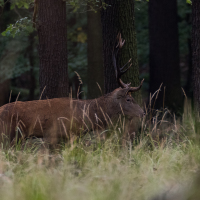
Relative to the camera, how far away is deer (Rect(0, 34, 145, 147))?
8.31 m

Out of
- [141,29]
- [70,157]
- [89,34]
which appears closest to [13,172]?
[70,157]

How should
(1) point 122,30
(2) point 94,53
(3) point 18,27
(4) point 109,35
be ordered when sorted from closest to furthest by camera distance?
1. (1) point 122,30
2. (4) point 109,35
3. (3) point 18,27
4. (2) point 94,53

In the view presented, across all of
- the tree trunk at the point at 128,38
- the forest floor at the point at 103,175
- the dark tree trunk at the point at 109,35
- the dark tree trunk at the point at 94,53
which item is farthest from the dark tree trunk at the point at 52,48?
the dark tree trunk at the point at 94,53

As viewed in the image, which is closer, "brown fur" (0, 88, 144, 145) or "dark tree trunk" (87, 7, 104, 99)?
"brown fur" (0, 88, 144, 145)

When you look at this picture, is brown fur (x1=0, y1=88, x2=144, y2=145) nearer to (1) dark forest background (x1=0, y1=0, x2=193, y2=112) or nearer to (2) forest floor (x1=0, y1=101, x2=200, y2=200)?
(2) forest floor (x1=0, y1=101, x2=200, y2=200)

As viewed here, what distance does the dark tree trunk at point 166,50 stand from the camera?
15062mm

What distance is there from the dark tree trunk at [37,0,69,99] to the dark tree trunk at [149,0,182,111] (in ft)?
19.2

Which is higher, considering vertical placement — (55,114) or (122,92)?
(122,92)

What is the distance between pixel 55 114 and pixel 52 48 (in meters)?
2.10

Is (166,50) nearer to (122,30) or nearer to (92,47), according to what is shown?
(92,47)

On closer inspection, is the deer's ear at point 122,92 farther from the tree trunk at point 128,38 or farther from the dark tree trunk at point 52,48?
the dark tree trunk at point 52,48

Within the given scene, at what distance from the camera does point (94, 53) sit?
14.9 meters

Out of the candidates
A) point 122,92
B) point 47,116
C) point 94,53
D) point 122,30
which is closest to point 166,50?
point 94,53

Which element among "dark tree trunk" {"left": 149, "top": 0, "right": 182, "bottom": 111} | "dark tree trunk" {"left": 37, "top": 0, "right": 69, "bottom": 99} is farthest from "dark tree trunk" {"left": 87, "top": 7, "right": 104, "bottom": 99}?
"dark tree trunk" {"left": 37, "top": 0, "right": 69, "bottom": 99}
